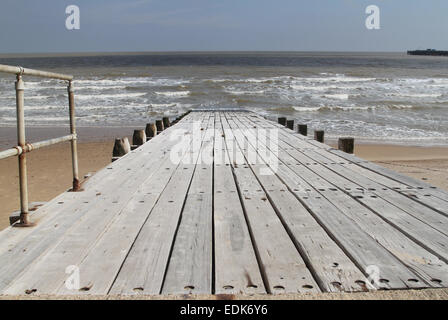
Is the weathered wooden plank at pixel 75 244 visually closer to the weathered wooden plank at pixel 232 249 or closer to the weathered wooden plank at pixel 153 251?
the weathered wooden plank at pixel 153 251

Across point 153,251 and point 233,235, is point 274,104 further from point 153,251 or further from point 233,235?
point 153,251

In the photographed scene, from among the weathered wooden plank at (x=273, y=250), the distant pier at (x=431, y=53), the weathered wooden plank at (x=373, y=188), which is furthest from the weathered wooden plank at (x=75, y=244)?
the distant pier at (x=431, y=53)

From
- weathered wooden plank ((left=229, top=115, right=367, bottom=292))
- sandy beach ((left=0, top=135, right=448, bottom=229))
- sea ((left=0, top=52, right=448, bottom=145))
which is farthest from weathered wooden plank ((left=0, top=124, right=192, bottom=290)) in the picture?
sea ((left=0, top=52, right=448, bottom=145))

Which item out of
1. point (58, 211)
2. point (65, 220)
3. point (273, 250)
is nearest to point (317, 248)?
point (273, 250)

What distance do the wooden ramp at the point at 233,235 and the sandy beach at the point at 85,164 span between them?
4.16 meters

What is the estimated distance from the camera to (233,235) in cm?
296

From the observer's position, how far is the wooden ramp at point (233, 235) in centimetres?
225

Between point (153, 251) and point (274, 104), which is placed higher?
point (274, 104)

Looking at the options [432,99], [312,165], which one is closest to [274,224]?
[312,165]

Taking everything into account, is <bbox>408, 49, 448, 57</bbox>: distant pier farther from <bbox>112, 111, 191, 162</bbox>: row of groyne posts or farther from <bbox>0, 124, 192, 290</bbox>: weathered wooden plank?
<bbox>0, 124, 192, 290</bbox>: weathered wooden plank

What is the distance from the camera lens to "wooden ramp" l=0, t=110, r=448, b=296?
2254 mm

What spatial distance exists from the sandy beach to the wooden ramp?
13.6ft

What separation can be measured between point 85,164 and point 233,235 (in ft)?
32.1

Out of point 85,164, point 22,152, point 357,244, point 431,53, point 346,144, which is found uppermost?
point 431,53
